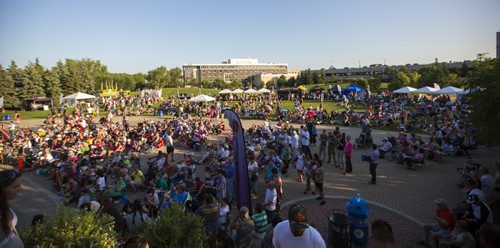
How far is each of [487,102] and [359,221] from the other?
7.49 metres

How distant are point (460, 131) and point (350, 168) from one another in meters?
7.49

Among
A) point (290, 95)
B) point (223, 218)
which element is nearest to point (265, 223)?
point (223, 218)

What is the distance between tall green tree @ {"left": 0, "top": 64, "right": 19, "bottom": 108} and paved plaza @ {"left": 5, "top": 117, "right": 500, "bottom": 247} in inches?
1477

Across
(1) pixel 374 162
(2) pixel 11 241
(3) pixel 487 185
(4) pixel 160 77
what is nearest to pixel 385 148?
(1) pixel 374 162

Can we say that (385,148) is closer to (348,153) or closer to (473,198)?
(348,153)

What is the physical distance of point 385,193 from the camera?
1001cm

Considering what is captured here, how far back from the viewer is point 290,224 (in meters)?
3.50

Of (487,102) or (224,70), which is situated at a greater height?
(224,70)

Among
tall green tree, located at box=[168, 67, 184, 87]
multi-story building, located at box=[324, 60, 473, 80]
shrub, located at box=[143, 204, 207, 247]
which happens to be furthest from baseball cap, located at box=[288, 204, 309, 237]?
tall green tree, located at box=[168, 67, 184, 87]

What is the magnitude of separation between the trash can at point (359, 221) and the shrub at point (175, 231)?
11.4 feet

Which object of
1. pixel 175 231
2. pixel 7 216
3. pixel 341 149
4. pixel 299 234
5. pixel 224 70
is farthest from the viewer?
pixel 224 70

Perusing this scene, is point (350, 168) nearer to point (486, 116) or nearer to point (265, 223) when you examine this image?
point (486, 116)

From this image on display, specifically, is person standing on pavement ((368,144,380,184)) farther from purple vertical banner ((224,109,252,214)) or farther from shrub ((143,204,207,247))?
shrub ((143,204,207,247))

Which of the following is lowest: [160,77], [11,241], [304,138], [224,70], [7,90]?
[304,138]
